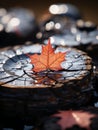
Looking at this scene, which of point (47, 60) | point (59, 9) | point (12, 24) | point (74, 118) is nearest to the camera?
point (74, 118)

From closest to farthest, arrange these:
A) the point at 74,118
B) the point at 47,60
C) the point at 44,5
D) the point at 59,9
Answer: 1. the point at 74,118
2. the point at 47,60
3. the point at 59,9
4. the point at 44,5

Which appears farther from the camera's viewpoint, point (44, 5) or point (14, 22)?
point (44, 5)

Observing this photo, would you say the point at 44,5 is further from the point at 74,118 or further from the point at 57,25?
the point at 74,118

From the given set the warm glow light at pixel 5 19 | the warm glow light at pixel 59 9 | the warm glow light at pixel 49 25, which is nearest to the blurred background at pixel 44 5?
the warm glow light at pixel 59 9

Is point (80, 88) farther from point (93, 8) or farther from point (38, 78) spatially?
point (93, 8)

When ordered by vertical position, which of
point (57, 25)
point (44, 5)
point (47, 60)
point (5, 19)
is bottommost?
point (47, 60)

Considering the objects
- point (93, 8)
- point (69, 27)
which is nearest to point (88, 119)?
point (69, 27)

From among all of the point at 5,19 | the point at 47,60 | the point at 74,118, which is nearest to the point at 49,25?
the point at 5,19

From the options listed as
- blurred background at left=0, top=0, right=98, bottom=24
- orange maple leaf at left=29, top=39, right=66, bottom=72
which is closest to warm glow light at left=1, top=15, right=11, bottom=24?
blurred background at left=0, top=0, right=98, bottom=24

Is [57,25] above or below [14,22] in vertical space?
below
